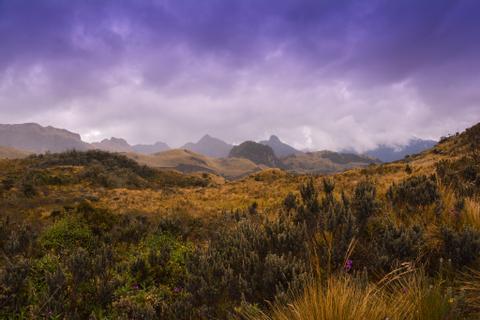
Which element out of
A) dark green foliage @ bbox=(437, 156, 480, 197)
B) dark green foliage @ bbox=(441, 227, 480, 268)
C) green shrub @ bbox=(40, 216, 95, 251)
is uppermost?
dark green foliage @ bbox=(437, 156, 480, 197)

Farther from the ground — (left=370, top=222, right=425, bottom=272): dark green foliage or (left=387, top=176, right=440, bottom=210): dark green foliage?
(left=387, top=176, right=440, bottom=210): dark green foliage

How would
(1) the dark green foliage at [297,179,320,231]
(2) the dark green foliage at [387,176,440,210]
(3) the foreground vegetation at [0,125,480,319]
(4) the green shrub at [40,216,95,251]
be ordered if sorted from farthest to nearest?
(4) the green shrub at [40,216,95,251]
(2) the dark green foliage at [387,176,440,210]
(1) the dark green foliage at [297,179,320,231]
(3) the foreground vegetation at [0,125,480,319]

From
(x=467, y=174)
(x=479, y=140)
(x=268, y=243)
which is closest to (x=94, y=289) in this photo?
(x=268, y=243)

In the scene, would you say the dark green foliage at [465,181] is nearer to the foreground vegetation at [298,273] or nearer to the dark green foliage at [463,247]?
the foreground vegetation at [298,273]

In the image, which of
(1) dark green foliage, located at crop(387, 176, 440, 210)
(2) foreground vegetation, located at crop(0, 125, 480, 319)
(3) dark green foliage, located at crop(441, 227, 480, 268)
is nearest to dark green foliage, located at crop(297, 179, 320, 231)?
(2) foreground vegetation, located at crop(0, 125, 480, 319)

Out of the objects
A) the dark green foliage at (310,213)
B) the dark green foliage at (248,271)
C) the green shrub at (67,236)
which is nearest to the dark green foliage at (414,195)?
the dark green foliage at (310,213)

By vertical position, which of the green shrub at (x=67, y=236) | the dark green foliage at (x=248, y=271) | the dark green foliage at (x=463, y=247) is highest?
the dark green foliage at (x=463, y=247)

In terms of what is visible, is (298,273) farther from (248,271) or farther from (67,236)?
(67,236)

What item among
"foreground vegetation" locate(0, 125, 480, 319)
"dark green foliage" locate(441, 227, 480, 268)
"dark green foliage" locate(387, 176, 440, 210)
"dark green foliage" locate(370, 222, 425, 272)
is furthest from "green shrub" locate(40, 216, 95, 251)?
"dark green foliage" locate(441, 227, 480, 268)

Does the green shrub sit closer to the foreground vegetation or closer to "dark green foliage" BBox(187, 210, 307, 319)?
the foreground vegetation

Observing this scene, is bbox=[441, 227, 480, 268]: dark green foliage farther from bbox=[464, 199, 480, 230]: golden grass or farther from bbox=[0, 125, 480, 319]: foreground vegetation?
bbox=[464, 199, 480, 230]: golden grass

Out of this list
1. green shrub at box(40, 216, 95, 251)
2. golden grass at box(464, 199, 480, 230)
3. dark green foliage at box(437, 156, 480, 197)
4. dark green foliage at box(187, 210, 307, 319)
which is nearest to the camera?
dark green foliage at box(187, 210, 307, 319)

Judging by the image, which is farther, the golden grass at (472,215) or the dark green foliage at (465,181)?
the dark green foliage at (465,181)

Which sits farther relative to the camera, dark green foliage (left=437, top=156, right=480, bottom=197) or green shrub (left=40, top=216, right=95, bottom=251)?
green shrub (left=40, top=216, right=95, bottom=251)
